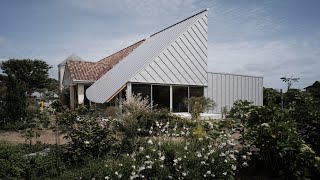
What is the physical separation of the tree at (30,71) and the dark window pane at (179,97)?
A: 34.5 m

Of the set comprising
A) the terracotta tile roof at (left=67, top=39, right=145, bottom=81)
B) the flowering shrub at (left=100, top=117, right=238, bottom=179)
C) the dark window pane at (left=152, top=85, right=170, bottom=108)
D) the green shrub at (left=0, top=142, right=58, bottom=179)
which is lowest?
the green shrub at (left=0, top=142, right=58, bottom=179)

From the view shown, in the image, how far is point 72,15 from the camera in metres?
10.3

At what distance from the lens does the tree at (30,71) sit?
4756 cm

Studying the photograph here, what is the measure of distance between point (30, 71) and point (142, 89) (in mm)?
38310

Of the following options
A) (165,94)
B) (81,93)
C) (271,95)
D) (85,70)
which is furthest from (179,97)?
(271,95)

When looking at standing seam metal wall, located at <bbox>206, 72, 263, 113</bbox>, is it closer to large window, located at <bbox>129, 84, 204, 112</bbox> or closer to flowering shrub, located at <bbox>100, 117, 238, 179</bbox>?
large window, located at <bbox>129, 84, 204, 112</bbox>

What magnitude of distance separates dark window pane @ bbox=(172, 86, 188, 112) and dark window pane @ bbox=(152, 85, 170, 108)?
513 millimetres

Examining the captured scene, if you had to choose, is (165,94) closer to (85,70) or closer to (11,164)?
(85,70)

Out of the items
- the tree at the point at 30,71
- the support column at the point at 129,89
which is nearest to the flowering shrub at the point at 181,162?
the support column at the point at 129,89

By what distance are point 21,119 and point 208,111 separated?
11.6 metres

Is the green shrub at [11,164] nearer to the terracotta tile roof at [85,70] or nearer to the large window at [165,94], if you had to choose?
the large window at [165,94]

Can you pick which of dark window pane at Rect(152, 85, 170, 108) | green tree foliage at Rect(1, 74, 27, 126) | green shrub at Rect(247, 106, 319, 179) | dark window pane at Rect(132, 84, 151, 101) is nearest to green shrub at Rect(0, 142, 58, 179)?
green shrub at Rect(247, 106, 319, 179)

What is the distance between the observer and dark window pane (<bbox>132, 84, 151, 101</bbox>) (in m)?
17.5

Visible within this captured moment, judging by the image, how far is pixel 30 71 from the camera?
49594 mm
